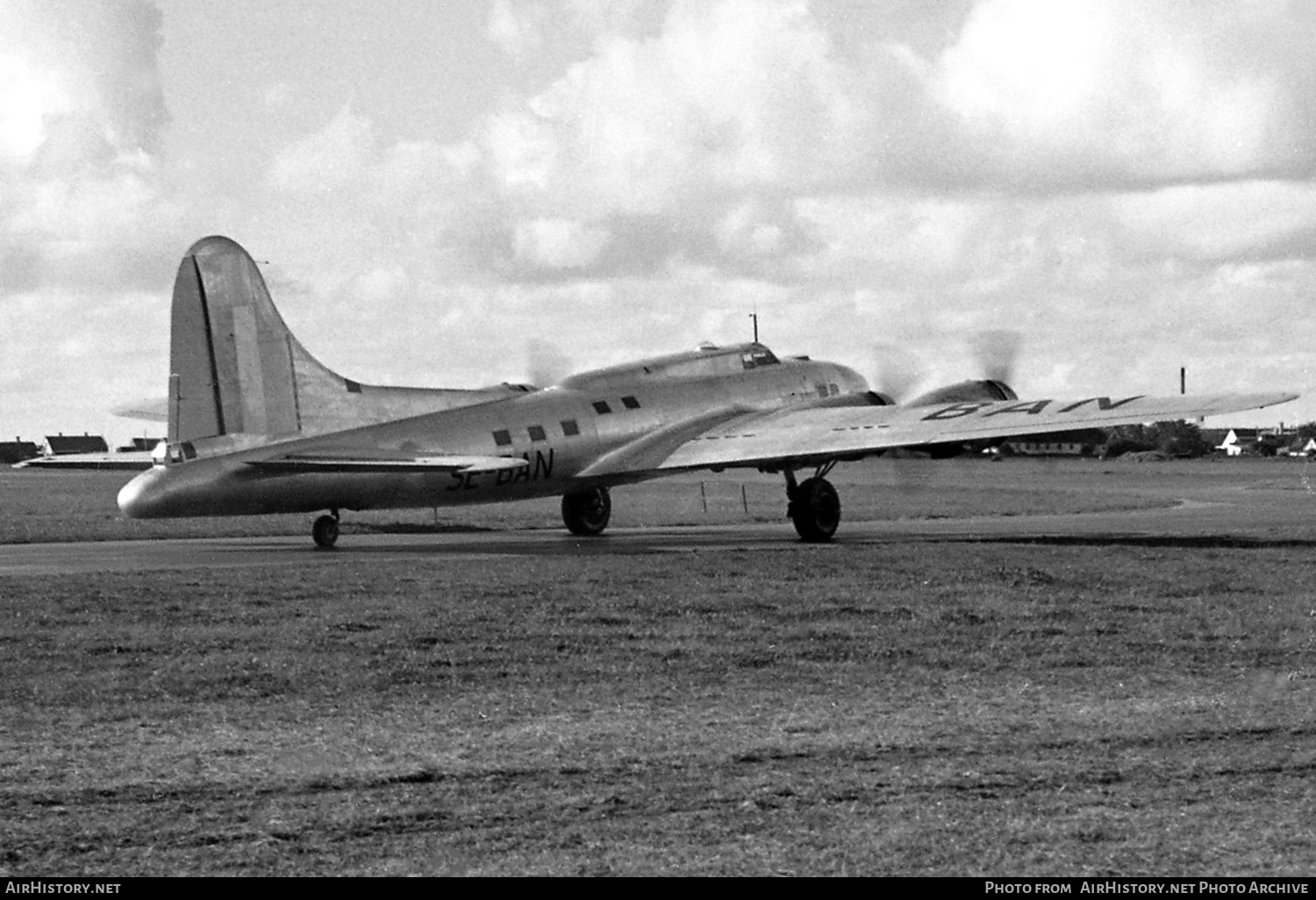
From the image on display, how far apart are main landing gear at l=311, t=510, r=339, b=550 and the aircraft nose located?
4.51m

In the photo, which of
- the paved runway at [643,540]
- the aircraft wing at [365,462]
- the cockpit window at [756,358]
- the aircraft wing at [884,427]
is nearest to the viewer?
the aircraft wing at [365,462]

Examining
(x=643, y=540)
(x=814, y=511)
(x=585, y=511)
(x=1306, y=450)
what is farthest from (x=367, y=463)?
(x=1306, y=450)

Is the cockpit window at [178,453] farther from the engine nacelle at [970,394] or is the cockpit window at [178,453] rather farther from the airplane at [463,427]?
the engine nacelle at [970,394]

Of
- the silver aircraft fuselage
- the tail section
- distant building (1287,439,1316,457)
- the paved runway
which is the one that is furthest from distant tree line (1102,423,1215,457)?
the tail section

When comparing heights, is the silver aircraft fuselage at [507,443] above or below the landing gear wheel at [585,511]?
above

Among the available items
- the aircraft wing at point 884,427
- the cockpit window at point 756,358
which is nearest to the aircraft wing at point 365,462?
the aircraft wing at point 884,427

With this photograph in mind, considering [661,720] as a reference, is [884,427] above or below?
above

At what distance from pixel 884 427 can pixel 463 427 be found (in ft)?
30.7

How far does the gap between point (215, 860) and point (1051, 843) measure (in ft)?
16.0

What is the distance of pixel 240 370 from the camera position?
33.8 m

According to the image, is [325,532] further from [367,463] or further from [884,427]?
[884,427]

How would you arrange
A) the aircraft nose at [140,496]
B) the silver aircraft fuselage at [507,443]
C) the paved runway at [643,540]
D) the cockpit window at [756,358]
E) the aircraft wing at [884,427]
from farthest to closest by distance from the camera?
the cockpit window at [756,358]
the aircraft wing at [884,427]
the paved runway at [643,540]
the silver aircraft fuselage at [507,443]
the aircraft nose at [140,496]

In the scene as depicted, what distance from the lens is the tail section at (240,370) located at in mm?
33375

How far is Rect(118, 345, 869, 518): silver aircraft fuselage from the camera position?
32344mm
